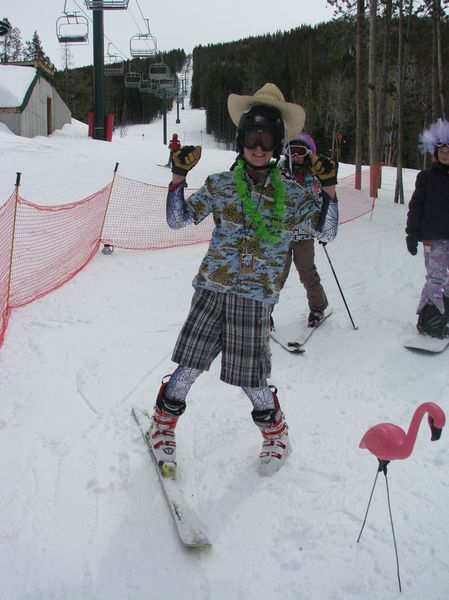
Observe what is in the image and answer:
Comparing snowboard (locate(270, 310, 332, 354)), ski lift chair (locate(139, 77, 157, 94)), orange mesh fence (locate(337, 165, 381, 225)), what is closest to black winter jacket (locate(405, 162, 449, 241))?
snowboard (locate(270, 310, 332, 354))

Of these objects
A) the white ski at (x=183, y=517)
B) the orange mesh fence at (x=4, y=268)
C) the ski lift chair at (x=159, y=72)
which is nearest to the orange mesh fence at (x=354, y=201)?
the orange mesh fence at (x=4, y=268)

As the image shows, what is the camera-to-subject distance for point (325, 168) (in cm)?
242

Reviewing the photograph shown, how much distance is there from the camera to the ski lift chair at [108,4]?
21666 millimetres

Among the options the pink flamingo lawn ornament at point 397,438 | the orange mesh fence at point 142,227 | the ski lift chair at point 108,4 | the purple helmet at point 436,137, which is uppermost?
the ski lift chair at point 108,4

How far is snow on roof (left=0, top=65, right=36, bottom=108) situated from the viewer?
20672mm

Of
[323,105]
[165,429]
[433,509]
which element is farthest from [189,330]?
[323,105]

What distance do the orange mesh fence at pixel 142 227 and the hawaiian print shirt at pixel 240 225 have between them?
5530 millimetres

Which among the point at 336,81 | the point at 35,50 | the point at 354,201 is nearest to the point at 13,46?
the point at 35,50

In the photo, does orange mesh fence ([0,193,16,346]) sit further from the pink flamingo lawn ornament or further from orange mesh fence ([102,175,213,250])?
the pink flamingo lawn ornament

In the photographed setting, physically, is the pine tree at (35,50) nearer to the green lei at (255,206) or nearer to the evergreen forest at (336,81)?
the evergreen forest at (336,81)

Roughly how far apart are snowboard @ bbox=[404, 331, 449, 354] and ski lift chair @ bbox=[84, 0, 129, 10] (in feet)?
72.7

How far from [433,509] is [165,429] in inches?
57.4

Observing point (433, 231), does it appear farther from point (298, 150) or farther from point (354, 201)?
point (354, 201)

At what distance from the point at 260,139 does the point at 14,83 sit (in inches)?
925
